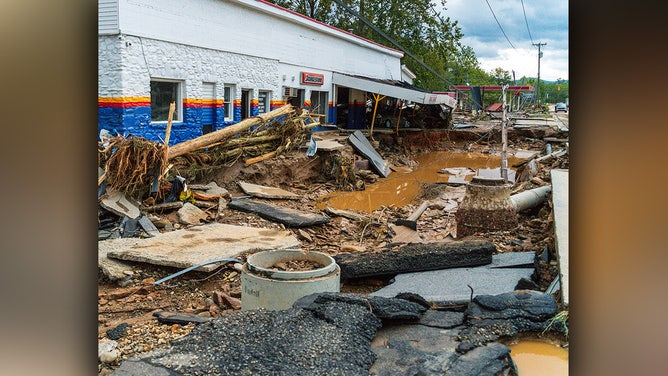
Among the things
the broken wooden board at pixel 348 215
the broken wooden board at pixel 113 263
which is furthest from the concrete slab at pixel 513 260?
the broken wooden board at pixel 348 215

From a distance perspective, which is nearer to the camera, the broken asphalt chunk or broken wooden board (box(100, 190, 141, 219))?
the broken asphalt chunk

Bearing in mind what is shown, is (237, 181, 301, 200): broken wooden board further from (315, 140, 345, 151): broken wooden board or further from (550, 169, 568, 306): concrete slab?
(550, 169, 568, 306): concrete slab

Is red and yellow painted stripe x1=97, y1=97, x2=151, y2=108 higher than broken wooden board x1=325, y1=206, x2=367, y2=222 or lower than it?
higher

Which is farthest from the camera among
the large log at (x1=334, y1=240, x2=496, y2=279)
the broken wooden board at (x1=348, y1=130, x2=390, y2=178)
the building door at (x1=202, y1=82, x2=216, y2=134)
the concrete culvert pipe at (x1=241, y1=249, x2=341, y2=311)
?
the broken wooden board at (x1=348, y1=130, x2=390, y2=178)

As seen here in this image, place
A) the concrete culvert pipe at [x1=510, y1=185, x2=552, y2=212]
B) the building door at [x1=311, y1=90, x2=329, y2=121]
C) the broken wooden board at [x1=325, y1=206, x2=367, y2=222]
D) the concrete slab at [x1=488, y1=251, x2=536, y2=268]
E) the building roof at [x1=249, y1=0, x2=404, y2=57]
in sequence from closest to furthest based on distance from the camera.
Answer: the concrete slab at [x1=488, y1=251, x2=536, y2=268], the concrete culvert pipe at [x1=510, y1=185, x2=552, y2=212], the broken wooden board at [x1=325, y1=206, x2=367, y2=222], the building roof at [x1=249, y1=0, x2=404, y2=57], the building door at [x1=311, y1=90, x2=329, y2=121]

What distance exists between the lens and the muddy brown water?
12.4 metres

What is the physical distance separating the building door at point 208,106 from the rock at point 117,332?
8999mm

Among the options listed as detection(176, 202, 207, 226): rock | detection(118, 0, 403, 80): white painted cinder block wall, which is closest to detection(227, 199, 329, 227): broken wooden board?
detection(176, 202, 207, 226): rock

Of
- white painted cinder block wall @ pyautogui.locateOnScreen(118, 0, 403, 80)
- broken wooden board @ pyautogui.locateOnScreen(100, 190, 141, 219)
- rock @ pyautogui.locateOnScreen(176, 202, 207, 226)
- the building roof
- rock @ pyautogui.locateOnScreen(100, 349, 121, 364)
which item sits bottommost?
rock @ pyautogui.locateOnScreen(100, 349, 121, 364)

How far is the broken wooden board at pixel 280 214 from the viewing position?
29.8 feet

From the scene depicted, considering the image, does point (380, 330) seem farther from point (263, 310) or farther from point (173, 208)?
point (173, 208)

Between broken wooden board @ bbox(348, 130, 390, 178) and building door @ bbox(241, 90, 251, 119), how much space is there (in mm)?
2909
